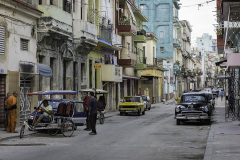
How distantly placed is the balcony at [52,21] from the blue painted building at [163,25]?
151ft

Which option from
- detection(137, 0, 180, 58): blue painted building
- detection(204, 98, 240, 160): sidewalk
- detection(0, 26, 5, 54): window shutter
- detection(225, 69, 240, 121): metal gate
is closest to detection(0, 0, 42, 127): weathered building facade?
detection(0, 26, 5, 54): window shutter

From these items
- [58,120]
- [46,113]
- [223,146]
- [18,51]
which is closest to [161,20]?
[18,51]

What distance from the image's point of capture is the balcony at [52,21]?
863 inches

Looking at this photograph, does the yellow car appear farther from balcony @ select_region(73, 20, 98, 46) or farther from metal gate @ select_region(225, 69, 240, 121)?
metal gate @ select_region(225, 69, 240, 121)

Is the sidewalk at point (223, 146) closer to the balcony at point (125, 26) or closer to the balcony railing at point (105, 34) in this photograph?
the balcony railing at point (105, 34)

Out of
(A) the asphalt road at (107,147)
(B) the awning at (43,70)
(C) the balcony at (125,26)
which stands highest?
(C) the balcony at (125,26)

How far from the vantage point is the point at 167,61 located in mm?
71438

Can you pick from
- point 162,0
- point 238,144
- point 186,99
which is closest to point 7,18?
point 186,99

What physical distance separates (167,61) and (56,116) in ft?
187

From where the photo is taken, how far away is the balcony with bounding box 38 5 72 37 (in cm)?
2192

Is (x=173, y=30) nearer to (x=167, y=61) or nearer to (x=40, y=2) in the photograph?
(x=167, y=61)

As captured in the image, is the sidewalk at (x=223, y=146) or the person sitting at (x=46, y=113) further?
the person sitting at (x=46, y=113)

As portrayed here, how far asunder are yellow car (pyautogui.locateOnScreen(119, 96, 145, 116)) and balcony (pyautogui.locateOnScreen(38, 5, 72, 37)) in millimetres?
9159

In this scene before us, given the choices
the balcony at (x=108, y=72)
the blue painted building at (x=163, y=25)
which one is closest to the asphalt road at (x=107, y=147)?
the balcony at (x=108, y=72)
